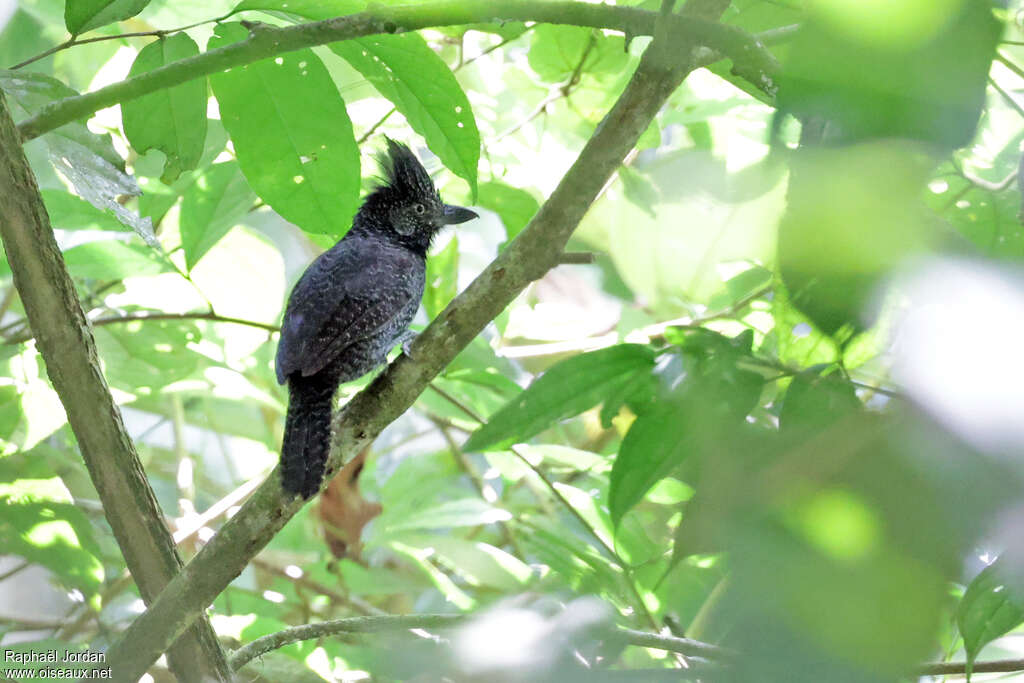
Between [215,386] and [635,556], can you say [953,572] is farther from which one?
[215,386]

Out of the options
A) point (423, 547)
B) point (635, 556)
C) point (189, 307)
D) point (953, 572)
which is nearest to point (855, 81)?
point (953, 572)

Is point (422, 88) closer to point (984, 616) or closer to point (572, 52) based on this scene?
point (572, 52)

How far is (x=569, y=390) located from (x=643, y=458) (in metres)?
0.13

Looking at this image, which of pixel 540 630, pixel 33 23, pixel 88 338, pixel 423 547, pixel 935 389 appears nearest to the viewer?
pixel 935 389

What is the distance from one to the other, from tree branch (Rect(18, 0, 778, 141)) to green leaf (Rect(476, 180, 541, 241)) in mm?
708

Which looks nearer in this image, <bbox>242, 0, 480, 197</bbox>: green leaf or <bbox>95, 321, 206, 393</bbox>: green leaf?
<bbox>242, 0, 480, 197</bbox>: green leaf

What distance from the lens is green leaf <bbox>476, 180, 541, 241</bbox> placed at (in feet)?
6.15

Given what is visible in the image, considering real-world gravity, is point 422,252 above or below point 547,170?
above

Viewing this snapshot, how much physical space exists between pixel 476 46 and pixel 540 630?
2.36 meters

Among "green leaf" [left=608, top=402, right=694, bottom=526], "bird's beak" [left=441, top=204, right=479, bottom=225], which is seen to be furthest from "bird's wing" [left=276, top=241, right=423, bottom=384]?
"green leaf" [left=608, top=402, right=694, bottom=526]

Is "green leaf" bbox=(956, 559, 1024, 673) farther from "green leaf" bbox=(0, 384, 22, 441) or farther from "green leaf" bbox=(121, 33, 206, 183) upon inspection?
"green leaf" bbox=(0, 384, 22, 441)

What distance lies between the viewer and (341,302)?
2252 mm

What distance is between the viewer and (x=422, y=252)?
2.89m

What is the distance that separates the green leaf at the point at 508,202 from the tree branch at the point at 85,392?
841 mm
